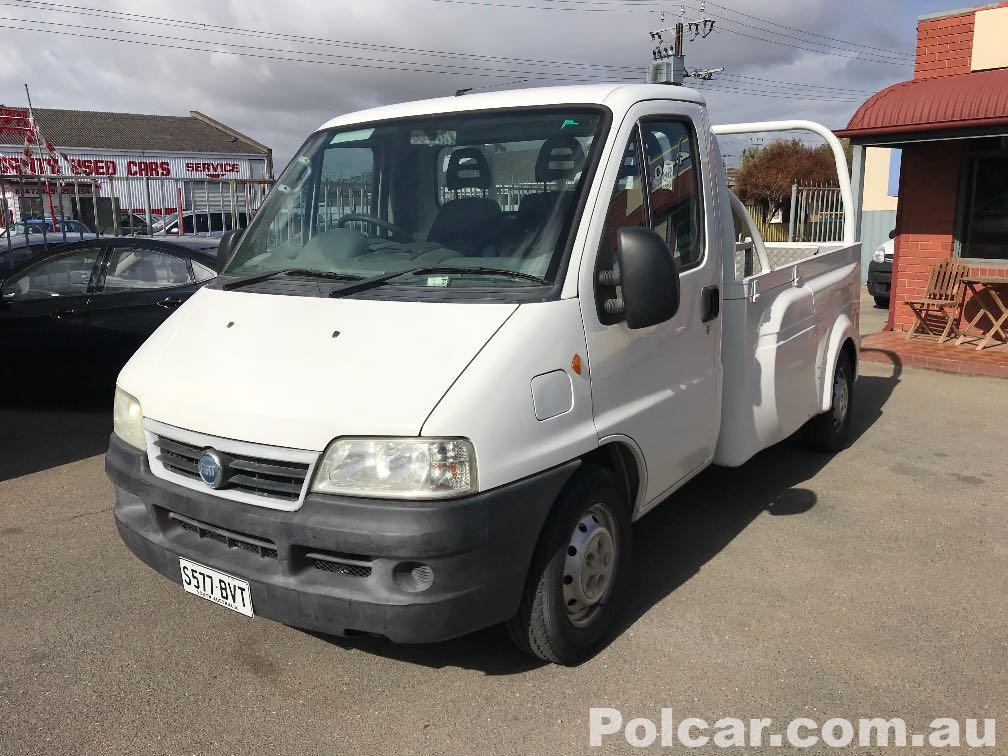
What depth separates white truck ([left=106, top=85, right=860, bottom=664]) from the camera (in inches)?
112

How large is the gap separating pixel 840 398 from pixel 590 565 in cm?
365

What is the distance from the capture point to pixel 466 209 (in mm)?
3623

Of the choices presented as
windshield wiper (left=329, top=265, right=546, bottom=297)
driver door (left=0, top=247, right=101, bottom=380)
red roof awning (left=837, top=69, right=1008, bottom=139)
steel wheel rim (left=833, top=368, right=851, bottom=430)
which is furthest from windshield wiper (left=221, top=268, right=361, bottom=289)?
red roof awning (left=837, top=69, right=1008, bottom=139)

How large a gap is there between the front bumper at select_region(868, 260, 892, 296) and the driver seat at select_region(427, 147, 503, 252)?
12.3 meters

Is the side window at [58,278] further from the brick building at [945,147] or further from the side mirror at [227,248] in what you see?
the brick building at [945,147]

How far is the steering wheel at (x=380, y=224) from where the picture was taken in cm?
371

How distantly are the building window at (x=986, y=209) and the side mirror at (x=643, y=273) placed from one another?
917cm

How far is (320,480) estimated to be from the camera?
2867mm

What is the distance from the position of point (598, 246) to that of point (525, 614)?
4.62 ft

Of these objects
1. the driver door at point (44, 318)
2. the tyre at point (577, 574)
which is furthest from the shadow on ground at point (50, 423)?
the tyre at point (577, 574)

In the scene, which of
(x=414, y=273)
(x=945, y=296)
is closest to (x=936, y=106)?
(x=945, y=296)

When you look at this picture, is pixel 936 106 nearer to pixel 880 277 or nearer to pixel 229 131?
pixel 880 277

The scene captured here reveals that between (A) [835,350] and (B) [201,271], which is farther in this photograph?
(B) [201,271]

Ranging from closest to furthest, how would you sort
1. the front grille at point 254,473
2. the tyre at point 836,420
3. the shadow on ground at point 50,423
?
the front grille at point 254,473 < the tyre at point 836,420 < the shadow on ground at point 50,423
